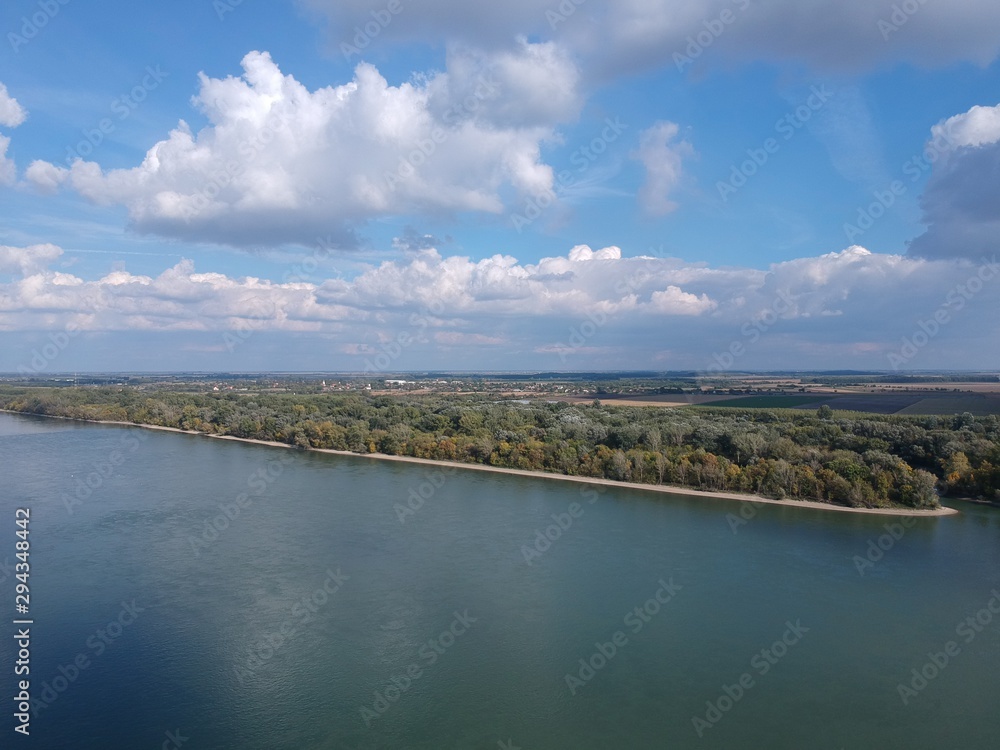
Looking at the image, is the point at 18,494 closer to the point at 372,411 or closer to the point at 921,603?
the point at 372,411

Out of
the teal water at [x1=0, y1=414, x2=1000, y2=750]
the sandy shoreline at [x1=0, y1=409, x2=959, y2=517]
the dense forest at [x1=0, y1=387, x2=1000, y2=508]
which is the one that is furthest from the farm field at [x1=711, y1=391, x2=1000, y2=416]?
the teal water at [x1=0, y1=414, x2=1000, y2=750]

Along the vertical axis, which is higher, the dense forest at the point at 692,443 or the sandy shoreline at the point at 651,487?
the dense forest at the point at 692,443

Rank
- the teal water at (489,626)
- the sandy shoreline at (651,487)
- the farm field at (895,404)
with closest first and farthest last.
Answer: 1. the teal water at (489,626)
2. the sandy shoreline at (651,487)
3. the farm field at (895,404)

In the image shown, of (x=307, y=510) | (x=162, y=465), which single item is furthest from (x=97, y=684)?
(x=162, y=465)

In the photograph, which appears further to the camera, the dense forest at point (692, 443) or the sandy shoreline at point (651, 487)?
the dense forest at point (692, 443)

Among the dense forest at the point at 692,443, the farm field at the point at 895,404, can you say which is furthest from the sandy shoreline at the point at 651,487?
the farm field at the point at 895,404

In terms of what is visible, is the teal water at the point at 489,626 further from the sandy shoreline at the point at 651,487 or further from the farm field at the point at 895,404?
the farm field at the point at 895,404
